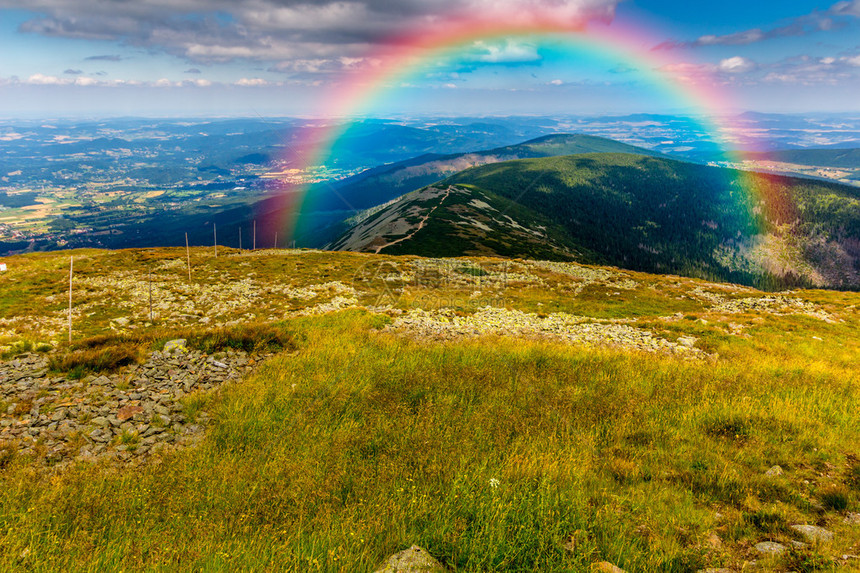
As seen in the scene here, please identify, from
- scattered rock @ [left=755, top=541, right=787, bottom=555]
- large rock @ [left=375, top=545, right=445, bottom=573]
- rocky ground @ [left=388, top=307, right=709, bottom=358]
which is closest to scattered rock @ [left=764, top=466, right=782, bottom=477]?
scattered rock @ [left=755, top=541, right=787, bottom=555]

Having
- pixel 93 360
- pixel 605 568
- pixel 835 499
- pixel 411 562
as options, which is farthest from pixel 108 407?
pixel 835 499

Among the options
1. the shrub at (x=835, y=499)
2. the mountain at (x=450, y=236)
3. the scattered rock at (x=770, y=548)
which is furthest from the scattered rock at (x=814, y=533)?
the mountain at (x=450, y=236)

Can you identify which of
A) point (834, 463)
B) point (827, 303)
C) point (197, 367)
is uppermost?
point (834, 463)

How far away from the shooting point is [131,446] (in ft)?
25.9

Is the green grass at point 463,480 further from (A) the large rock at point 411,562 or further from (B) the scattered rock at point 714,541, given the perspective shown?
(A) the large rock at point 411,562

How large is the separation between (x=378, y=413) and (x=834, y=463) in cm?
933

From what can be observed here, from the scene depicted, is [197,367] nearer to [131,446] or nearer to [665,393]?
[131,446]

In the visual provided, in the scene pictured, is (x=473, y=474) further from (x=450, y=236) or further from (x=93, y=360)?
(x=450, y=236)

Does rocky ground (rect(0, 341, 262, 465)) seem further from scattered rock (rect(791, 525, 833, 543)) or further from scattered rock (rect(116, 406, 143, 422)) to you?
scattered rock (rect(791, 525, 833, 543))

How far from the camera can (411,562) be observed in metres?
4.87

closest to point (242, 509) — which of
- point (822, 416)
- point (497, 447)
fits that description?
point (497, 447)

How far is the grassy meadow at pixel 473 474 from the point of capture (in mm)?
5086

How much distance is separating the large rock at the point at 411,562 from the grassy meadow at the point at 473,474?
21 cm

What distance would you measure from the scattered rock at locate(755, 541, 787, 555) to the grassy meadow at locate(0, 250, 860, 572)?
0.43ft
